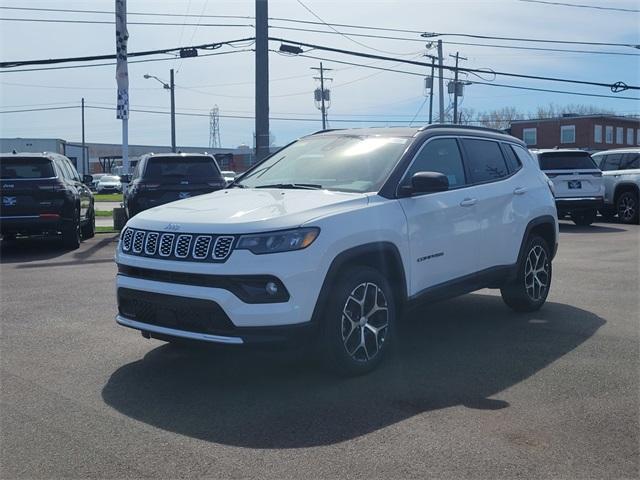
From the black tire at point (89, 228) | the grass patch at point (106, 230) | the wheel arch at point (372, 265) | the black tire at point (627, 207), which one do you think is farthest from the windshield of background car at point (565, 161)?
the wheel arch at point (372, 265)

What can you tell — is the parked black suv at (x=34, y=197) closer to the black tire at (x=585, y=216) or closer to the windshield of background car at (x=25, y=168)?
the windshield of background car at (x=25, y=168)

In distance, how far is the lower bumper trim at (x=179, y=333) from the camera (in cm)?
476

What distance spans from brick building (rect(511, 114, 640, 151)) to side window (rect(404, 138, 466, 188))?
→ 198ft

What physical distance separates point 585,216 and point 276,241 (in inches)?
622

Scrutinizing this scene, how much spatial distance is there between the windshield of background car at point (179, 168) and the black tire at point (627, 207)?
11072 millimetres

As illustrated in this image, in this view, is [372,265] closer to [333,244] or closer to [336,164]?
[333,244]

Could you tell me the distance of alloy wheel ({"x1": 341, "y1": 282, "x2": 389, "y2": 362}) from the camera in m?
5.21

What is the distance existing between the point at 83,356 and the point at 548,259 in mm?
4824

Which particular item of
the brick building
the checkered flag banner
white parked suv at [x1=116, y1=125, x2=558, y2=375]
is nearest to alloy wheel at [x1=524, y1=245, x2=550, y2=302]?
white parked suv at [x1=116, y1=125, x2=558, y2=375]

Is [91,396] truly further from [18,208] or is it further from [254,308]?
[18,208]

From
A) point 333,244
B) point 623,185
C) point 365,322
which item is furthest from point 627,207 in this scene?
point 333,244

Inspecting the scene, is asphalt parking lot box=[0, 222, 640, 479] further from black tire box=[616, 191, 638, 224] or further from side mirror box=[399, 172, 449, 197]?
black tire box=[616, 191, 638, 224]

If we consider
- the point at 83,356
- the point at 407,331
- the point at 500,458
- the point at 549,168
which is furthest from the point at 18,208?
the point at 549,168

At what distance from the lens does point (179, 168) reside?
14.6 m
